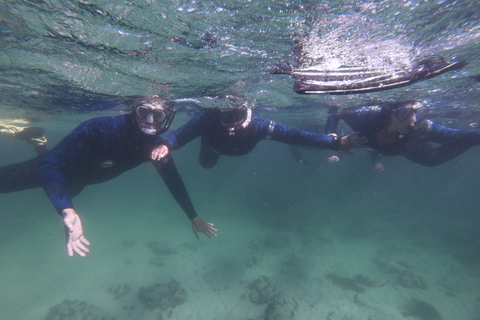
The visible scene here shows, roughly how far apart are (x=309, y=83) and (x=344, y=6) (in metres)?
1.61

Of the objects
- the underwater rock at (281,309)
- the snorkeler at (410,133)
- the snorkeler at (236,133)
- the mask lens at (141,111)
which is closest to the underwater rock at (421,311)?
the underwater rock at (281,309)

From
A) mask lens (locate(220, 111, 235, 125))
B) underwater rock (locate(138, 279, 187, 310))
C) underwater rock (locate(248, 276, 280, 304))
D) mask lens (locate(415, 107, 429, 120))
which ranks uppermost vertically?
mask lens (locate(415, 107, 429, 120))

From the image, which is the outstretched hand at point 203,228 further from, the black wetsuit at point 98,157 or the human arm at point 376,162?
the human arm at point 376,162

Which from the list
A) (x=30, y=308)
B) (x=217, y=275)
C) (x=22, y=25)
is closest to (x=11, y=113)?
(x=30, y=308)

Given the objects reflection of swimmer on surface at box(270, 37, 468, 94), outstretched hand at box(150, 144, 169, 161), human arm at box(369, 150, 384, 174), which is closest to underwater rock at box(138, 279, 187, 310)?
outstretched hand at box(150, 144, 169, 161)

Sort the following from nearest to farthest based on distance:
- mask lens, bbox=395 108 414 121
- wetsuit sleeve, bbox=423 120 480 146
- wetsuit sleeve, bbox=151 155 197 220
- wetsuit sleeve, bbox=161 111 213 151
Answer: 1. wetsuit sleeve, bbox=151 155 197 220
2. wetsuit sleeve, bbox=161 111 213 151
3. wetsuit sleeve, bbox=423 120 480 146
4. mask lens, bbox=395 108 414 121

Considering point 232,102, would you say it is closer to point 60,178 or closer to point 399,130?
point 399,130

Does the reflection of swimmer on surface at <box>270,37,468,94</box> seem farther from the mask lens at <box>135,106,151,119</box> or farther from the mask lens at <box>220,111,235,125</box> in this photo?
the mask lens at <box>135,106,151,119</box>

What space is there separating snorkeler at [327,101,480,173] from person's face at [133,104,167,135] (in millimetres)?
6479

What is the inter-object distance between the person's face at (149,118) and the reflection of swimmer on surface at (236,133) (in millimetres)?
425

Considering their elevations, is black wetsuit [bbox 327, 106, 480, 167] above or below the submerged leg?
above

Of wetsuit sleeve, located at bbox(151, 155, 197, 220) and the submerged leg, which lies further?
the submerged leg

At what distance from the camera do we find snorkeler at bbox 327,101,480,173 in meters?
7.12

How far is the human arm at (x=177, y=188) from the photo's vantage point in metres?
5.11
